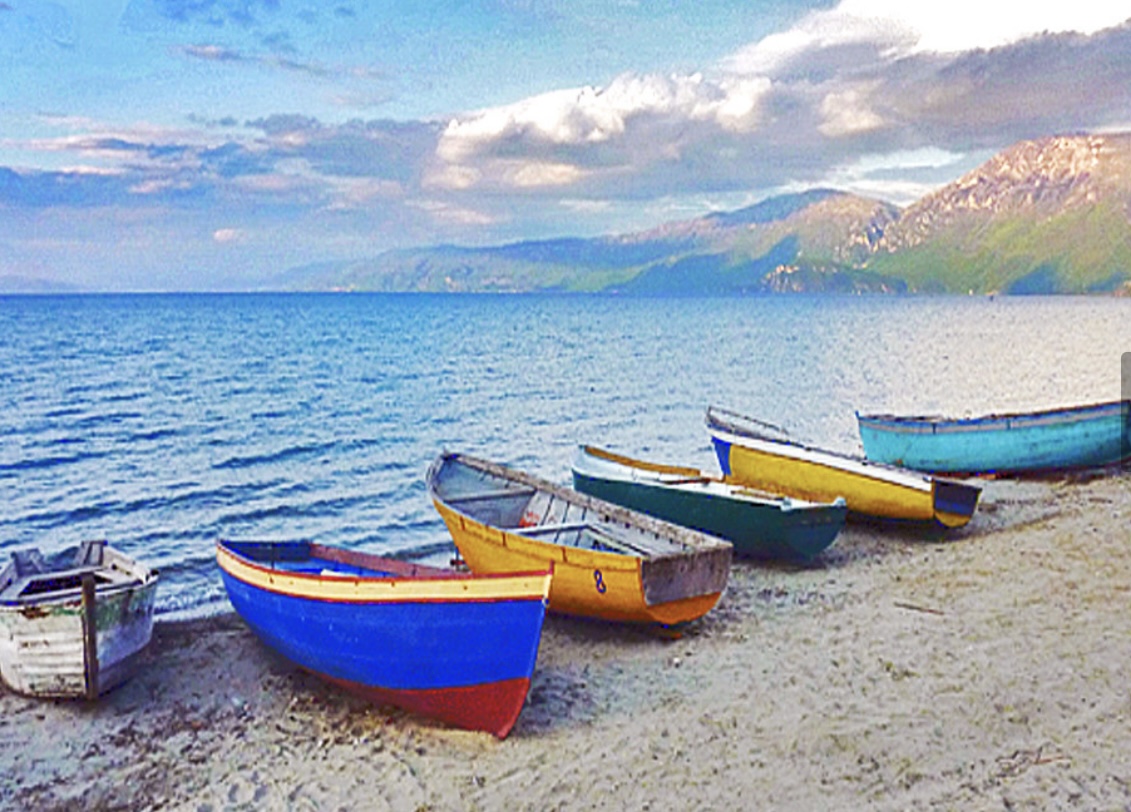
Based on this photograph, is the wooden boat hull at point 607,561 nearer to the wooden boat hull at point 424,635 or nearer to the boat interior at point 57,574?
the wooden boat hull at point 424,635

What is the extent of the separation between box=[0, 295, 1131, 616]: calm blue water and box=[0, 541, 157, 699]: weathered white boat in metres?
3.20

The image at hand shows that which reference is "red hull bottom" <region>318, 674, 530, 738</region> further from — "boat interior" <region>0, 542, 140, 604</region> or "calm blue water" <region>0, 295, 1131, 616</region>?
"calm blue water" <region>0, 295, 1131, 616</region>

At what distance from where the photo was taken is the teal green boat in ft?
48.0

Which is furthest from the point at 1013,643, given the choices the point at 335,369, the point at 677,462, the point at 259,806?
the point at 335,369

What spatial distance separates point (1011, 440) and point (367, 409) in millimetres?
27671

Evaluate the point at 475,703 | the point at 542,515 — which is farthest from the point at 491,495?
the point at 475,703

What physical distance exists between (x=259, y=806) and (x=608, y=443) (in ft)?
78.9

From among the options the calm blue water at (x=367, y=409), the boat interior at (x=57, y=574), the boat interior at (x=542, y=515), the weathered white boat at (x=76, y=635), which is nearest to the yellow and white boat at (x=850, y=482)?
the boat interior at (x=542, y=515)

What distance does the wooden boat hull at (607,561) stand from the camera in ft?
37.2

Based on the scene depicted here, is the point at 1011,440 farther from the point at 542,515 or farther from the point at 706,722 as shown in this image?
the point at 706,722

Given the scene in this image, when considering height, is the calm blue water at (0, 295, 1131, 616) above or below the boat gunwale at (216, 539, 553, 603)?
below

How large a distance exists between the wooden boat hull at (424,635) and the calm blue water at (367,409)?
15.9 ft

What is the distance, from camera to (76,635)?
10430 millimetres

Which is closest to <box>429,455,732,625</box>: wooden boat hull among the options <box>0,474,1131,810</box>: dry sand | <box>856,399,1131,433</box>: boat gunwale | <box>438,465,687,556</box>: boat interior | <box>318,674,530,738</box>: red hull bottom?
<box>438,465,687,556</box>: boat interior
